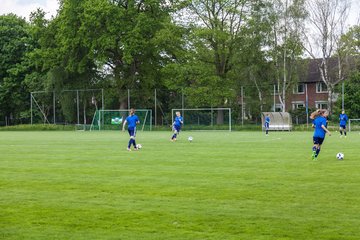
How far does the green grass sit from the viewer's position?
8.30m

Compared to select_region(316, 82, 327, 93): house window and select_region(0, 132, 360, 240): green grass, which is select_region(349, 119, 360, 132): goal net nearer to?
select_region(316, 82, 327, 93): house window

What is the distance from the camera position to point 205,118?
60.5 meters

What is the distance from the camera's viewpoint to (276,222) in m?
8.75

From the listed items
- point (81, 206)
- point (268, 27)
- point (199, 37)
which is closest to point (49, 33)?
point (199, 37)

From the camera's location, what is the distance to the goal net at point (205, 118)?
5916cm

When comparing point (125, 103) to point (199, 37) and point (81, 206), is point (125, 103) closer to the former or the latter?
point (199, 37)

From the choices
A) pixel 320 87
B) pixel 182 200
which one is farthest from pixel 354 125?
pixel 182 200

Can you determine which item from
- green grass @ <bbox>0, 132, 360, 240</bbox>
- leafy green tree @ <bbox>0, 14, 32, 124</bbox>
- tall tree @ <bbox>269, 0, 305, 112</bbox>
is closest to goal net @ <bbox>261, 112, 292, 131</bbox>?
tall tree @ <bbox>269, 0, 305, 112</bbox>

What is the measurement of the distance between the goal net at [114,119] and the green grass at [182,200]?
43.2 m

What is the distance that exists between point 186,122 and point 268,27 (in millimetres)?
13603

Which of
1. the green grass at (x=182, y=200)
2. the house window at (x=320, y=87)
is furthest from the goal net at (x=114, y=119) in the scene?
the green grass at (x=182, y=200)

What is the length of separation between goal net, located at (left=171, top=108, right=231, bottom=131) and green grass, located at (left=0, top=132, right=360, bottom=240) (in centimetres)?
4091

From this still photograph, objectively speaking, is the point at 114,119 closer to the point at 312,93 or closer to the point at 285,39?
the point at 285,39

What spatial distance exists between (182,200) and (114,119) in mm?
51892
